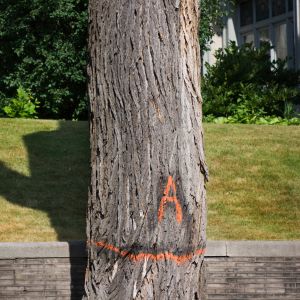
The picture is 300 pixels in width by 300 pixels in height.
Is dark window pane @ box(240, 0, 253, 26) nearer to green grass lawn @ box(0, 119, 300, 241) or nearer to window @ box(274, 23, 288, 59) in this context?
window @ box(274, 23, 288, 59)

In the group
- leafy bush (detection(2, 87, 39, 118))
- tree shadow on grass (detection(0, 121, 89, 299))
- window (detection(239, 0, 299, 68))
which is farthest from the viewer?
window (detection(239, 0, 299, 68))

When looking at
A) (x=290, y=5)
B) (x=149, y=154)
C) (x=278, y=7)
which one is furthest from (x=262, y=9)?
(x=149, y=154)

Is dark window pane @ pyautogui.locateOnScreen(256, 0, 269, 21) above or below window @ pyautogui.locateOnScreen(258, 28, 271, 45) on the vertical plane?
above

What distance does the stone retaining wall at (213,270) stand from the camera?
8359mm

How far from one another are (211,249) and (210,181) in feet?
12.7

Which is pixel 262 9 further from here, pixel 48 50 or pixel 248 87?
pixel 48 50

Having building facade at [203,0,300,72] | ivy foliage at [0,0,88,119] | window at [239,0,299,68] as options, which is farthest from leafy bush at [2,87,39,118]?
window at [239,0,299,68]

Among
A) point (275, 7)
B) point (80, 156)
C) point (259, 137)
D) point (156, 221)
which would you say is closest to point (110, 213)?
point (156, 221)

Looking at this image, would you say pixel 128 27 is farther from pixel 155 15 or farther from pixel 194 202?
pixel 194 202

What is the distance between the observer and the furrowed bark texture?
6.57 meters

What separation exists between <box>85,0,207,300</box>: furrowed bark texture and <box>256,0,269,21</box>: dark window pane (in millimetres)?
17414

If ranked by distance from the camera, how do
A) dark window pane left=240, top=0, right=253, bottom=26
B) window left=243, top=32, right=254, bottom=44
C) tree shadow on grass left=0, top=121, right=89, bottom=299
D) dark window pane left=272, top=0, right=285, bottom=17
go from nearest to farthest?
tree shadow on grass left=0, top=121, right=89, bottom=299, dark window pane left=272, top=0, right=285, bottom=17, dark window pane left=240, top=0, right=253, bottom=26, window left=243, top=32, right=254, bottom=44

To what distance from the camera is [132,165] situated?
259 inches

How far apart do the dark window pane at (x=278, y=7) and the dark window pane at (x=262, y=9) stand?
1.24ft
